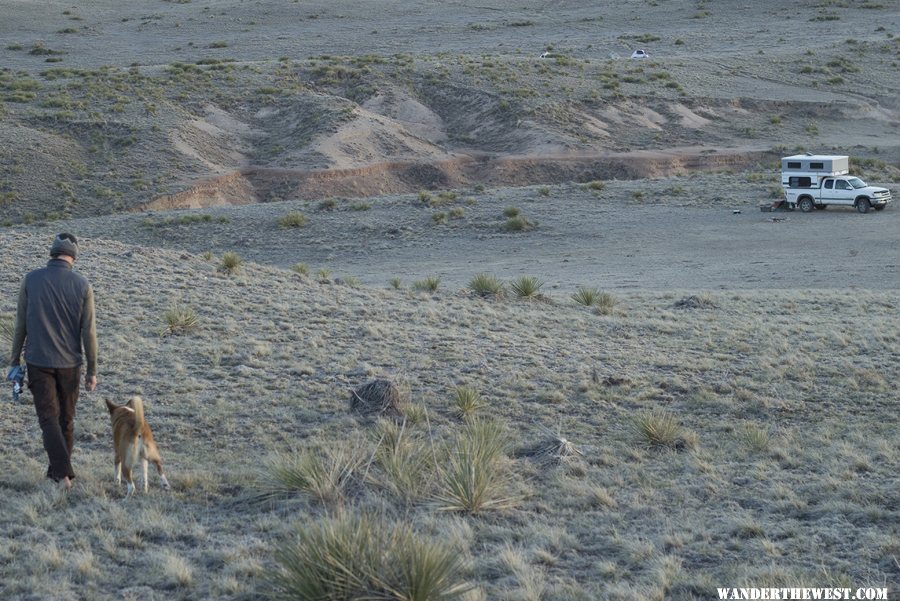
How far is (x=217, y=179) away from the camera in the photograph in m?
47.1

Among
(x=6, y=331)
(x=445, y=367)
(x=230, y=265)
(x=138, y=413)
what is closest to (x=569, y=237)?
(x=230, y=265)

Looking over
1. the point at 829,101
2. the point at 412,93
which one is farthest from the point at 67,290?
the point at 829,101

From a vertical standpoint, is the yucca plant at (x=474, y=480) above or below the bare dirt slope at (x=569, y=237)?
above

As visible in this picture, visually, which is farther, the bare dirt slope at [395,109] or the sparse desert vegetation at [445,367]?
the bare dirt slope at [395,109]

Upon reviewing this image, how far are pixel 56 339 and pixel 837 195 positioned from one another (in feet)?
123

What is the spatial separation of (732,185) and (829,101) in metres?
23.8

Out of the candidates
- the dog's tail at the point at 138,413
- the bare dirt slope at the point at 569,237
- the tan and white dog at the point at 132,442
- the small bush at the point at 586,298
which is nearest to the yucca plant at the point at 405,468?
the tan and white dog at the point at 132,442

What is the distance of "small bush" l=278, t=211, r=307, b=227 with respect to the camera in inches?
1517

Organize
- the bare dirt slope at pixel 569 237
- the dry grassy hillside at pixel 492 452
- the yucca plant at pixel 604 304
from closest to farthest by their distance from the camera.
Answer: the dry grassy hillside at pixel 492 452 < the yucca plant at pixel 604 304 < the bare dirt slope at pixel 569 237

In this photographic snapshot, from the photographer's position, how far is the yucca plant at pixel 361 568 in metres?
5.71

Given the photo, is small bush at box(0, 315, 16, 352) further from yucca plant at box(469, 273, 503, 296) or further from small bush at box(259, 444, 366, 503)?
yucca plant at box(469, 273, 503, 296)

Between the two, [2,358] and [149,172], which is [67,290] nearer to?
[2,358]

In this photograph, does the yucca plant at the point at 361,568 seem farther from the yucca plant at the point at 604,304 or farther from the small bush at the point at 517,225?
the small bush at the point at 517,225

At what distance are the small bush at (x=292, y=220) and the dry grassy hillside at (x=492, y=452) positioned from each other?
2110 centimetres
